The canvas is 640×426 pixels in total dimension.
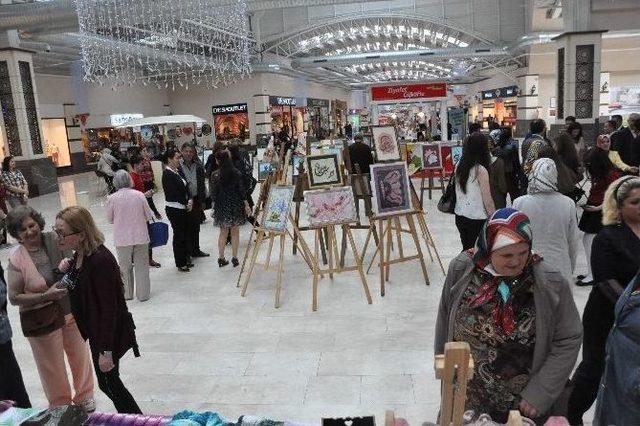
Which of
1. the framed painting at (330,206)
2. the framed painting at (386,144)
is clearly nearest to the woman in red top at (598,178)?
the framed painting at (330,206)

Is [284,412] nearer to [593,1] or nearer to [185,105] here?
[593,1]

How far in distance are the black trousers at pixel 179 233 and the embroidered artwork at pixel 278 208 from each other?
1562 millimetres

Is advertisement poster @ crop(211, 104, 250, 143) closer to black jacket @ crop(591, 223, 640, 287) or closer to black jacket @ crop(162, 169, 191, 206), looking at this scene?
black jacket @ crop(162, 169, 191, 206)

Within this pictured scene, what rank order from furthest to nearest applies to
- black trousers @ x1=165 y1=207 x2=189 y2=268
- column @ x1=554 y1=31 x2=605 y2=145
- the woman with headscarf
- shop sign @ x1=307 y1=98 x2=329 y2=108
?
shop sign @ x1=307 y1=98 x2=329 y2=108, column @ x1=554 y1=31 x2=605 y2=145, black trousers @ x1=165 y1=207 x2=189 y2=268, the woman with headscarf

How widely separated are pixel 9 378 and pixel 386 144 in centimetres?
642

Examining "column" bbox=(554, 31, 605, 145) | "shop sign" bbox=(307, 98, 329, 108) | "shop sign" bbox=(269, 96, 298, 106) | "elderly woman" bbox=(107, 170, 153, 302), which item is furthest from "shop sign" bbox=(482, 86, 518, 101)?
"elderly woman" bbox=(107, 170, 153, 302)

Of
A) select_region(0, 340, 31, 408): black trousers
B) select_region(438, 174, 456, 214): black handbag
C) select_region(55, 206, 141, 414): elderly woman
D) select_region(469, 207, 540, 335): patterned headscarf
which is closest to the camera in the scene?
select_region(469, 207, 540, 335): patterned headscarf

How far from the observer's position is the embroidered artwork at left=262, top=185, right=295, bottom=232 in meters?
5.75

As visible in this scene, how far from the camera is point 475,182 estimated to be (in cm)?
483

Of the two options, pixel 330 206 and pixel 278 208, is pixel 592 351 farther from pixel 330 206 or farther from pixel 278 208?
pixel 278 208

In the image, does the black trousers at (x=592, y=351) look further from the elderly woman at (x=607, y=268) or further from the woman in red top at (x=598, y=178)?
the woman in red top at (x=598, y=178)

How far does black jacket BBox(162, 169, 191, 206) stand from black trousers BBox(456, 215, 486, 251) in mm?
3545

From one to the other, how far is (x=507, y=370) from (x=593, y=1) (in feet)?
43.4

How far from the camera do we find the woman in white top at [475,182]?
15.7 ft
